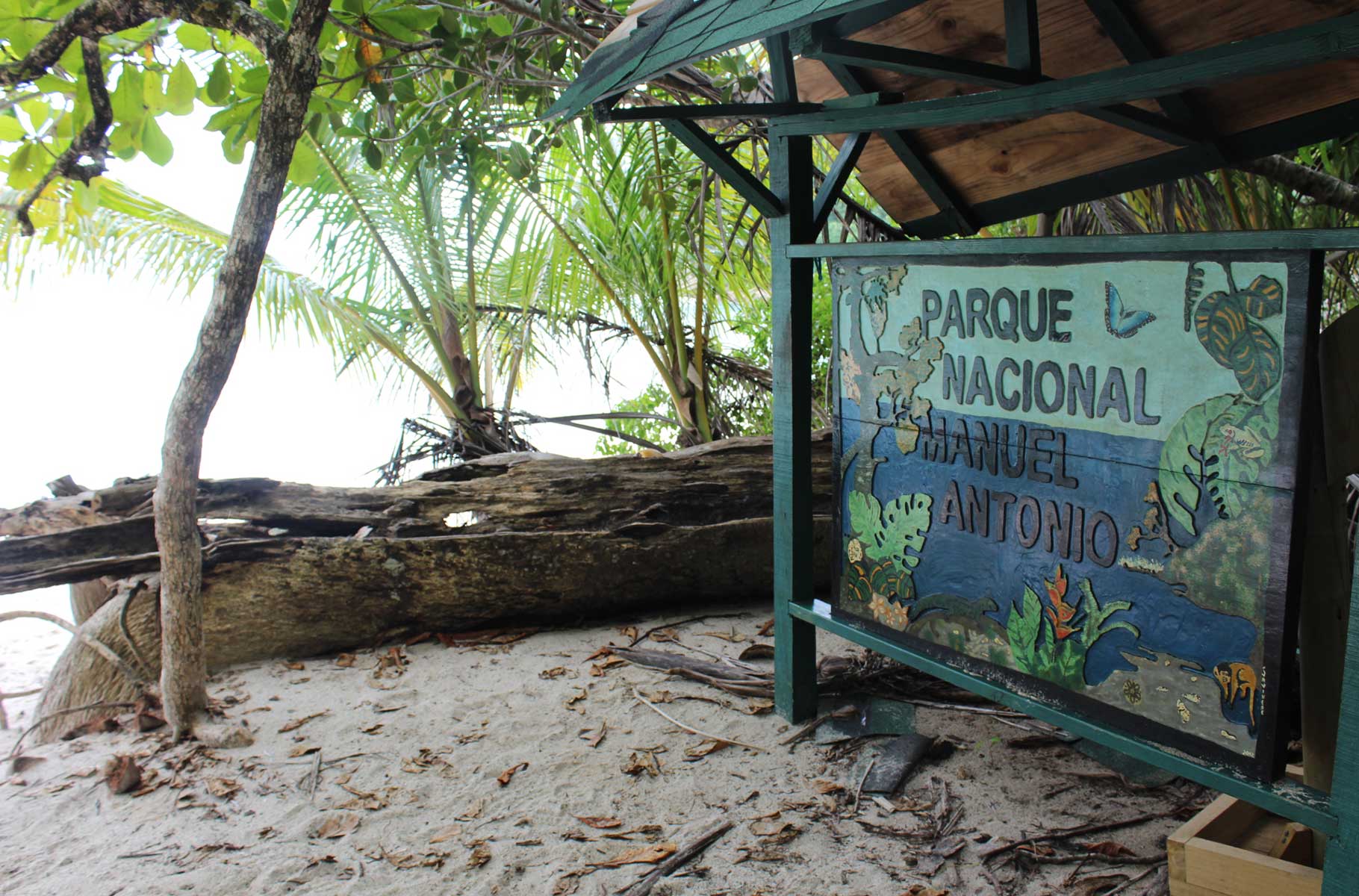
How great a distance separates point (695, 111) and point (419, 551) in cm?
233

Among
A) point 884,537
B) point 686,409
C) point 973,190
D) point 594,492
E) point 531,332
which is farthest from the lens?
point 531,332

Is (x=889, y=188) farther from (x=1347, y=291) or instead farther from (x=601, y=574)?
(x=1347, y=291)

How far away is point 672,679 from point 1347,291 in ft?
14.6

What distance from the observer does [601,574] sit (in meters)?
4.26

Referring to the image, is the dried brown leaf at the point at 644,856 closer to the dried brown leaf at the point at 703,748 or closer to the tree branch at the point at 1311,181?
the dried brown leaf at the point at 703,748

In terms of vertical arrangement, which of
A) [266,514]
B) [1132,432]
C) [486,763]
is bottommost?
[486,763]

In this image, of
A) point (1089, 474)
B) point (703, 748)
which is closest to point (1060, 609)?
point (1089, 474)

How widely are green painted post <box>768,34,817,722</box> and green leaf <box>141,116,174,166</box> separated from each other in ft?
6.75

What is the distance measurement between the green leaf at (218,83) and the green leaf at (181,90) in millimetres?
50

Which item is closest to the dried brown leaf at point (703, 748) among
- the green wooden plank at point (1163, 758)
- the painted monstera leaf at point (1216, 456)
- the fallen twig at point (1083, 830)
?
the green wooden plank at point (1163, 758)

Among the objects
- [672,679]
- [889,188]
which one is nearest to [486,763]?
[672,679]

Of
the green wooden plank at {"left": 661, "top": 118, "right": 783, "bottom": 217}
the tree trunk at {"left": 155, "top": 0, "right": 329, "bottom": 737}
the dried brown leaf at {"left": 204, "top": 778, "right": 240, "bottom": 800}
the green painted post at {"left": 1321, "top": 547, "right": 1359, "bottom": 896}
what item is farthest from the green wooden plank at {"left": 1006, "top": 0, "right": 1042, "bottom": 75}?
the dried brown leaf at {"left": 204, "top": 778, "right": 240, "bottom": 800}

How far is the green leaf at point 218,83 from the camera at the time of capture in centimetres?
289

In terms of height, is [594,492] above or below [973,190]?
below
